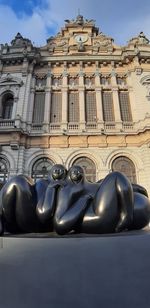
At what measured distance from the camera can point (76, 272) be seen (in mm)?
1655

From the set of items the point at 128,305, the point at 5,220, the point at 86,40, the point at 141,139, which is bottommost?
the point at 128,305

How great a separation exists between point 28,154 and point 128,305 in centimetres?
1196

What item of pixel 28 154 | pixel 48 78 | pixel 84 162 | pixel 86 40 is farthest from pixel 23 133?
pixel 86 40

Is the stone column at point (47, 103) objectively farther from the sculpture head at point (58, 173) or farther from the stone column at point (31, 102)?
the sculpture head at point (58, 173)

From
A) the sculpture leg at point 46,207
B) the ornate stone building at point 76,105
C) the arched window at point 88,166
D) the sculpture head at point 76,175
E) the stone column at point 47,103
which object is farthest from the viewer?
the stone column at point 47,103

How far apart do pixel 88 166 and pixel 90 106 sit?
15.4 feet

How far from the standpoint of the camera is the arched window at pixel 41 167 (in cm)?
1263

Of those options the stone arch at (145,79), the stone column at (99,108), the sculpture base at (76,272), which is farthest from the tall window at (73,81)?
the sculpture base at (76,272)

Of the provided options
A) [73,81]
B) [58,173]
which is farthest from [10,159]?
[58,173]

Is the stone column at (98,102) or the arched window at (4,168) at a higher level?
the stone column at (98,102)

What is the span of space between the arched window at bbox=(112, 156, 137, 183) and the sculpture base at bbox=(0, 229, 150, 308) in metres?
11.1

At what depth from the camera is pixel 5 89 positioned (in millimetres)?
15516

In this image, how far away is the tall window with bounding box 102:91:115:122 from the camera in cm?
1481

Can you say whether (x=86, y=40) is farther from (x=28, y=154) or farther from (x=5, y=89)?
(x=28, y=154)
